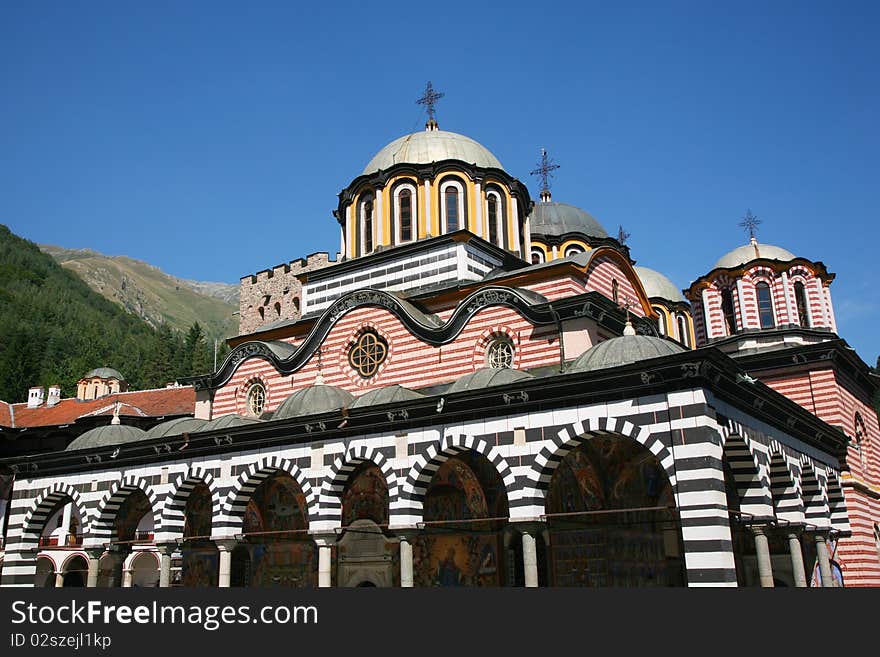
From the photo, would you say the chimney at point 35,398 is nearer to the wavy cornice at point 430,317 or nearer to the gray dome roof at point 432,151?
the wavy cornice at point 430,317

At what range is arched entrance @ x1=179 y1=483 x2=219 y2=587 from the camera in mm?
24391

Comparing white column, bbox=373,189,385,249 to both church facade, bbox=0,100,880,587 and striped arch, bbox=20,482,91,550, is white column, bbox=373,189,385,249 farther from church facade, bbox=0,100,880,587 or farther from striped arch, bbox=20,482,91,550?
striped arch, bbox=20,482,91,550

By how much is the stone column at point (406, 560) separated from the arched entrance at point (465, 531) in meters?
Result: 2.83

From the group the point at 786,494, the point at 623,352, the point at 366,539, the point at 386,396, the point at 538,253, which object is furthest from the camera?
the point at 538,253

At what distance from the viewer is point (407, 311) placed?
22.5 metres

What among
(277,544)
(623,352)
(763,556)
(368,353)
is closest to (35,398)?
(277,544)

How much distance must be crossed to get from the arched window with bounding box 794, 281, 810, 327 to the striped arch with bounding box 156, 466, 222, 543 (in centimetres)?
2009

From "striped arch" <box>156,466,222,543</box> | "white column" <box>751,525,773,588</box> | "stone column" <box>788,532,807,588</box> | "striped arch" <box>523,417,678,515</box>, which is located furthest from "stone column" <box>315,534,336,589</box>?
"stone column" <box>788,532,807,588</box>

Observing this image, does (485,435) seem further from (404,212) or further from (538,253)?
(538,253)

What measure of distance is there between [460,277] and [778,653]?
16.7 metres

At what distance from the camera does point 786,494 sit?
18.4 m

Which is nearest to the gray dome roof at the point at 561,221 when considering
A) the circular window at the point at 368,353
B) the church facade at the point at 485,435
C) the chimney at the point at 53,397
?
the church facade at the point at 485,435

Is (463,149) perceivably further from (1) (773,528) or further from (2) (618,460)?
(1) (773,528)

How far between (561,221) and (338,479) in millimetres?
22891
